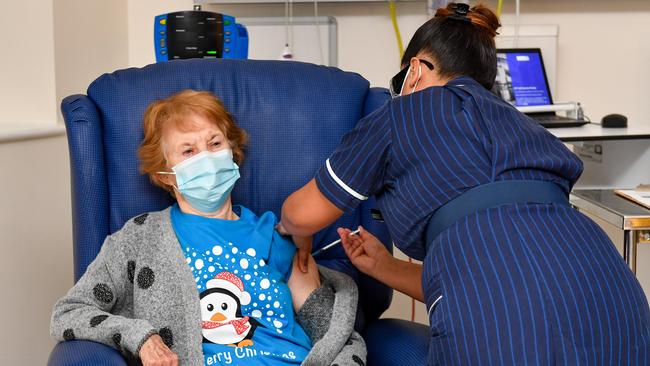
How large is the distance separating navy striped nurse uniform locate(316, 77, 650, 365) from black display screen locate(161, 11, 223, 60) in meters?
0.82

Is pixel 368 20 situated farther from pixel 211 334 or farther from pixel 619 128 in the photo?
pixel 211 334

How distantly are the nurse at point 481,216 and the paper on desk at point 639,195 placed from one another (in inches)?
26.9

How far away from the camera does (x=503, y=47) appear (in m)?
3.06

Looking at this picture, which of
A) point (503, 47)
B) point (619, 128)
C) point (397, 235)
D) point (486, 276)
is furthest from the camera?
point (503, 47)

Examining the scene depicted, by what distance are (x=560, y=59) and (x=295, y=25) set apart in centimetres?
104


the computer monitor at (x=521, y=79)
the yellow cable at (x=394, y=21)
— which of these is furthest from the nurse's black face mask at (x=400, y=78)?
the yellow cable at (x=394, y=21)

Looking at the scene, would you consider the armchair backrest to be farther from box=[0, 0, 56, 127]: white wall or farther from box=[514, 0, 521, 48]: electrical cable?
box=[514, 0, 521, 48]: electrical cable

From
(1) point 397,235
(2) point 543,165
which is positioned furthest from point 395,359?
(2) point 543,165

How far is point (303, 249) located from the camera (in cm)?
167

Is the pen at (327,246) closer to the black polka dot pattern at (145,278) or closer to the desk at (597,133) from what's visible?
the black polka dot pattern at (145,278)

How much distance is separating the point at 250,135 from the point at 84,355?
62 centimetres

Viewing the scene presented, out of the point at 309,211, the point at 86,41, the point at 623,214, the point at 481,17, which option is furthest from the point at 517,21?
the point at 309,211

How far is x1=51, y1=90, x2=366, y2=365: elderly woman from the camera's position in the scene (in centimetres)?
153

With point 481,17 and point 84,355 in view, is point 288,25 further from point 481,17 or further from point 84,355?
point 84,355
